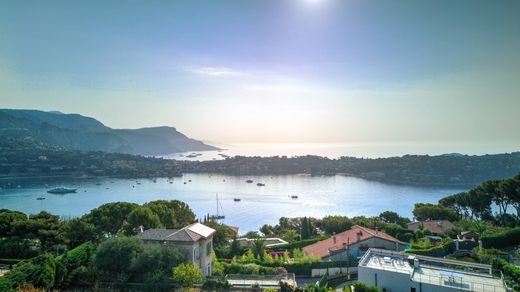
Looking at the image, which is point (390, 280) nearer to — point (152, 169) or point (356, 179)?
point (356, 179)

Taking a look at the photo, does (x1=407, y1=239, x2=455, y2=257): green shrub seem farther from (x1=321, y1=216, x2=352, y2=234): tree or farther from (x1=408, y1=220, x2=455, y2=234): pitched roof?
(x1=321, y1=216, x2=352, y2=234): tree

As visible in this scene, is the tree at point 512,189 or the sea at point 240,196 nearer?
the tree at point 512,189

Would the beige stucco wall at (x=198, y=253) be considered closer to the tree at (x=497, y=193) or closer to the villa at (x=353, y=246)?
the villa at (x=353, y=246)

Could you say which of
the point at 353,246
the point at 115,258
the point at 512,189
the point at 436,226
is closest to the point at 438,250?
the point at 353,246

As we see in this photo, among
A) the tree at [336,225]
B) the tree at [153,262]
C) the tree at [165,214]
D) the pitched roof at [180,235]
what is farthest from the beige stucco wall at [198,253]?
the tree at [336,225]

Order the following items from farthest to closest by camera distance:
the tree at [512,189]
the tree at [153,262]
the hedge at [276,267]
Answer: the tree at [512,189] → the hedge at [276,267] → the tree at [153,262]

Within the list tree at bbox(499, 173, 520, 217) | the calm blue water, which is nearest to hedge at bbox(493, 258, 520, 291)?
tree at bbox(499, 173, 520, 217)

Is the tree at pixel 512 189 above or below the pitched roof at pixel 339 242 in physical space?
above
